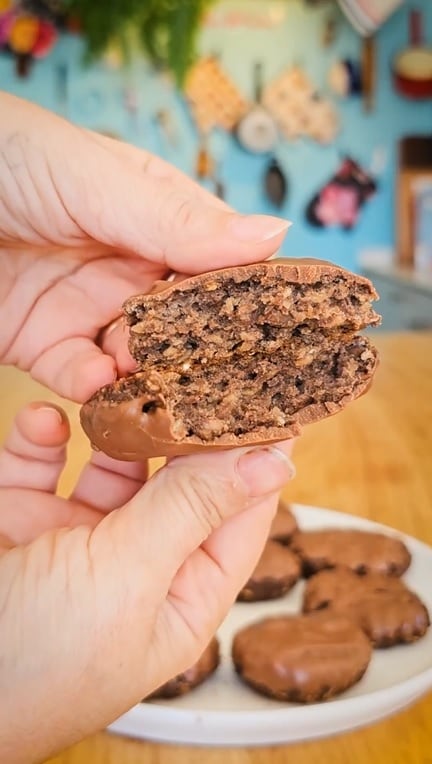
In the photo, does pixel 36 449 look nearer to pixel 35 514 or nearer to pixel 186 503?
pixel 35 514

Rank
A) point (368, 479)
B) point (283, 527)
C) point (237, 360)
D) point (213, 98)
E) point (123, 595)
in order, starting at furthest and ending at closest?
point (213, 98), point (368, 479), point (283, 527), point (237, 360), point (123, 595)

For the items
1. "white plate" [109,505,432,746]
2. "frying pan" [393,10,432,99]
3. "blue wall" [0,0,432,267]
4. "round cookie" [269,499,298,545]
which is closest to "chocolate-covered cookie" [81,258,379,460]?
"white plate" [109,505,432,746]

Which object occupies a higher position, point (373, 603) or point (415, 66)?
point (415, 66)

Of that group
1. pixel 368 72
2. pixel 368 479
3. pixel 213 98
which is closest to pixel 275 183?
pixel 213 98

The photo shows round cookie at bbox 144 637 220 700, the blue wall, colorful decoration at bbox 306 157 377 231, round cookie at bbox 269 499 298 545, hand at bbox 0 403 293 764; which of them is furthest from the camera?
colorful decoration at bbox 306 157 377 231

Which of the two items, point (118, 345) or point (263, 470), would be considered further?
point (118, 345)

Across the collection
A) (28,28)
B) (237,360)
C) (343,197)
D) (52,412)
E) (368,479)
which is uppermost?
(28,28)

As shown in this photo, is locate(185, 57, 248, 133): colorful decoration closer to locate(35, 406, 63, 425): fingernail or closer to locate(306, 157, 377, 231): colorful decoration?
locate(306, 157, 377, 231): colorful decoration
